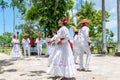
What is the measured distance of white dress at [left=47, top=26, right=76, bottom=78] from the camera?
10.5m

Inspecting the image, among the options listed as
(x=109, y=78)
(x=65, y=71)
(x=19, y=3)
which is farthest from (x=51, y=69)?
(x=19, y=3)

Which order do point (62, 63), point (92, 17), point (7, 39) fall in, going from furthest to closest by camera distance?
1. point (7, 39)
2. point (92, 17)
3. point (62, 63)

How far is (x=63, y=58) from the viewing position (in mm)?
10617

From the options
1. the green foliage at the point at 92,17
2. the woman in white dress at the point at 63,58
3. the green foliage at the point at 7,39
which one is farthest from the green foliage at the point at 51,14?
the green foliage at the point at 7,39

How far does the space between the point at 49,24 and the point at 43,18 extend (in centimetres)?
80

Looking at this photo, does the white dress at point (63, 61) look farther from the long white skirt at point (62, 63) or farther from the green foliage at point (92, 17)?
the green foliage at point (92, 17)

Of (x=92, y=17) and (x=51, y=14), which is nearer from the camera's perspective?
(x=51, y=14)

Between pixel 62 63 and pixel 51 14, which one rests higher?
pixel 51 14

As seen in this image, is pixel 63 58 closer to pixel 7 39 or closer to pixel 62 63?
pixel 62 63

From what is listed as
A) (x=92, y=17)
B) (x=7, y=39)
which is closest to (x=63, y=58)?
(x=92, y=17)

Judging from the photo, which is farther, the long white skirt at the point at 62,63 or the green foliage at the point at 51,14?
the green foliage at the point at 51,14

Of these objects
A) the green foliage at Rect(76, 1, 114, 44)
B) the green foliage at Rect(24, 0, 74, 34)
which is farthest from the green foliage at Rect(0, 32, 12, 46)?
the green foliage at Rect(24, 0, 74, 34)

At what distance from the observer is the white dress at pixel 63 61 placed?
1052 cm

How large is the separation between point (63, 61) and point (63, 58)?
0.10 m
